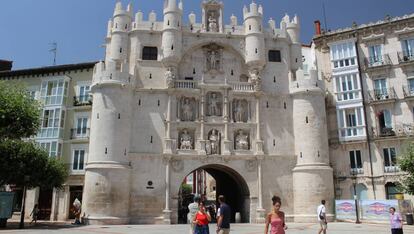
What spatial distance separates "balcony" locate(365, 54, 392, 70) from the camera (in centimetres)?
3625

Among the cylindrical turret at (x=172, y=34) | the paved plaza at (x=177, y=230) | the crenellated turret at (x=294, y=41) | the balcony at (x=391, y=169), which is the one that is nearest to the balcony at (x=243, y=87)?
the crenellated turret at (x=294, y=41)

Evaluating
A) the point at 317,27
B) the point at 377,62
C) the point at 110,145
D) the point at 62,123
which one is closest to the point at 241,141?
the point at 110,145

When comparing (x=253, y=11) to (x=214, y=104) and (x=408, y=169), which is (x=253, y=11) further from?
(x=408, y=169)

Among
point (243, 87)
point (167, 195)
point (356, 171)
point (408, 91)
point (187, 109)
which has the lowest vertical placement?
point (167, 195)

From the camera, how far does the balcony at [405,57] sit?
1393 inches

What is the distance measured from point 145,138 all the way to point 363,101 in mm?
21005

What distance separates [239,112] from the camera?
1442 inches

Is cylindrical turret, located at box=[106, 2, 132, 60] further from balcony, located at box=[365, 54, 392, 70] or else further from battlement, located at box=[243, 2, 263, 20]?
balcony, located at box=[365, 54, 392, 70]

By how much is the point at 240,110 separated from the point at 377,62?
14.1 metres

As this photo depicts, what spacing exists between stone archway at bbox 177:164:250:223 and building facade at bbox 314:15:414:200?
8.86 meters

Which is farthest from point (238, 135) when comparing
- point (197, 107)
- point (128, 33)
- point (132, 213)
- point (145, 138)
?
point (128, 33)

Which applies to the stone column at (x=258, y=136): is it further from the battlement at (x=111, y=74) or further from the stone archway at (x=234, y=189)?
the battlement at (x=111, y=74)

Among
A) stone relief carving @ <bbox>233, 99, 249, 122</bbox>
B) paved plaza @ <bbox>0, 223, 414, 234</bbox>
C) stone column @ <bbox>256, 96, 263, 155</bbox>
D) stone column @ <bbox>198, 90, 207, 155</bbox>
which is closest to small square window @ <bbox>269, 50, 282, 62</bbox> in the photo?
stone column @ <bbox>256, 96, 263, 155</bbox>

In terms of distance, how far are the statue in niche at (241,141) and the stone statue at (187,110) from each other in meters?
4.76
